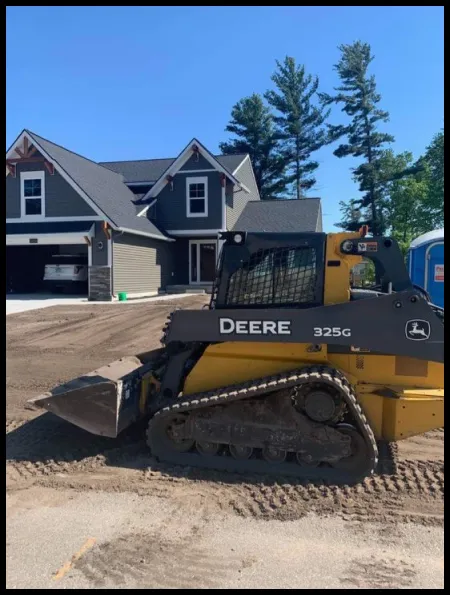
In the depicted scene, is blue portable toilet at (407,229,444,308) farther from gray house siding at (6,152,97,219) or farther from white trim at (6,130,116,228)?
gray house siding at (6,152,97,219)

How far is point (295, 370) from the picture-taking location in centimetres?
414

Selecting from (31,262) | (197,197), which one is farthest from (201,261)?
(31,262)

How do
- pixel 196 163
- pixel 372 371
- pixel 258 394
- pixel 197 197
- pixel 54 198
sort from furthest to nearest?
pixel 197 197 → pixel 196 163 → pixel 54 198 → pixel 372 371 → pixel 258 394

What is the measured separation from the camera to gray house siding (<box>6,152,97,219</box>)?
18766mm

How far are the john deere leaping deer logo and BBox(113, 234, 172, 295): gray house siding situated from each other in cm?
1541

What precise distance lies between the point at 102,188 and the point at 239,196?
7.52 meters

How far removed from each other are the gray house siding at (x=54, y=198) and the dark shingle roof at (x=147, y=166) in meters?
6.52

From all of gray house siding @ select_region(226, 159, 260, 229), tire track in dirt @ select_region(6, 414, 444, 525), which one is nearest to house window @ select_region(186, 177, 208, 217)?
gray house siding @ select_region(226, 159, 260, 229)

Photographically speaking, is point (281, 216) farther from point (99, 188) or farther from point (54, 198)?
point (54, 198)

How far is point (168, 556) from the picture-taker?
9.91 feet

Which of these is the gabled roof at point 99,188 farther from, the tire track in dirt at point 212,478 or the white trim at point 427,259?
the tire track in dirt at point 212,478

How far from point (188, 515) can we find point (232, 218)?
20.5 m

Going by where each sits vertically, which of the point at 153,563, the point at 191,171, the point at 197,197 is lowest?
the point at 153,563

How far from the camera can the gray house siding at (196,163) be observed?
71.1 feet
